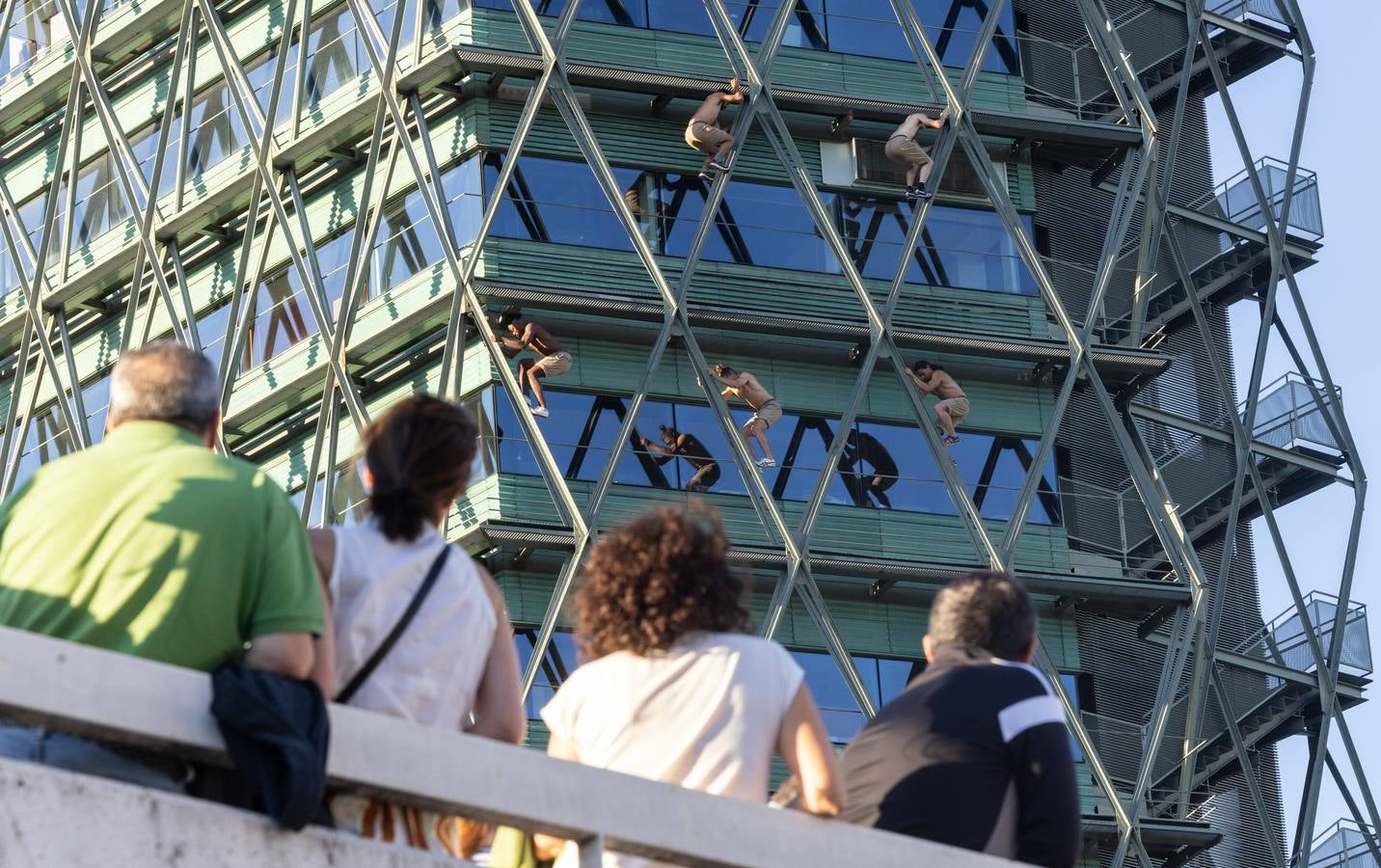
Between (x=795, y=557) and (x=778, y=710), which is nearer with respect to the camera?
(x=778, y=710)

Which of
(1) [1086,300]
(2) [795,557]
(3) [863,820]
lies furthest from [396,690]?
(1) [1086,300]

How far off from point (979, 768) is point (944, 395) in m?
25.6

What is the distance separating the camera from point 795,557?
1214 inches

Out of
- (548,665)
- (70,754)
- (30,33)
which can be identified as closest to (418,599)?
(70,754)

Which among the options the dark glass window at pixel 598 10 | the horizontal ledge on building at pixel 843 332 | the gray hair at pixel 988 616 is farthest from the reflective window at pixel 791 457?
the gray hair at pixel 988 616

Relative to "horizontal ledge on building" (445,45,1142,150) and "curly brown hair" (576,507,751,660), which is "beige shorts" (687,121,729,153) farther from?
"curly brown hair" (576,507,751,660)

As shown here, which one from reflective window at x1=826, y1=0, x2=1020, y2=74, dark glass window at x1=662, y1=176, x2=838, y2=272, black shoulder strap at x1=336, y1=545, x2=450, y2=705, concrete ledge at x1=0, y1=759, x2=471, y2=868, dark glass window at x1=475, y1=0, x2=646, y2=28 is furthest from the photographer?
reflective window at x1=826, y1=0, x2=1020, y2=74

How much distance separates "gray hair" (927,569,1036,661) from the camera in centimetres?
675

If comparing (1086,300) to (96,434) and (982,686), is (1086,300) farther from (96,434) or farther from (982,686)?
(982,686)

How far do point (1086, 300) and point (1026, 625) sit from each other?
2898 centimetres

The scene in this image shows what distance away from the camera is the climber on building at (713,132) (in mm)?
31344

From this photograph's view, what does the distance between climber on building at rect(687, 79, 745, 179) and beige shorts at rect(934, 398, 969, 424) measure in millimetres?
3748

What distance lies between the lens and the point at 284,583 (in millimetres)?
5418

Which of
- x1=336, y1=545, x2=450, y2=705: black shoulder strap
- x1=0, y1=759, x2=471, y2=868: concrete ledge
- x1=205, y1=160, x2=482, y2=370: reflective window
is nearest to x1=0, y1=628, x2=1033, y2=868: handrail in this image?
x1=0, y1=759, x2=471, y2=868: concrete ledge
